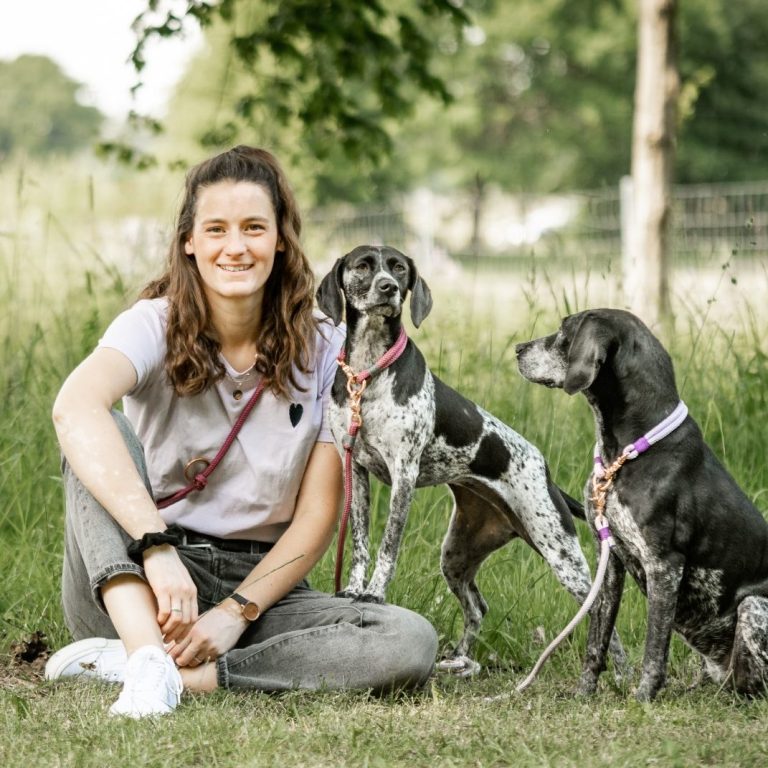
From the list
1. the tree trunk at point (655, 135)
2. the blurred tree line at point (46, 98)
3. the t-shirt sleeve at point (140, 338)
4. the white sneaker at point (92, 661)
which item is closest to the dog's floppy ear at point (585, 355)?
the t-shirt sleeve at point (140, 338)

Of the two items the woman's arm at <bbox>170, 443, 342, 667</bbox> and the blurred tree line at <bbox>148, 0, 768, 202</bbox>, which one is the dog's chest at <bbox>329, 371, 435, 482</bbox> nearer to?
the woman's arm at <bbox>170, 443, 342, 667</bbox>

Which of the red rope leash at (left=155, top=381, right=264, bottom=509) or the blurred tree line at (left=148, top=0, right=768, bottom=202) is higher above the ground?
the blurred tree line at (left=148, top=0, right=768, bottom=202)

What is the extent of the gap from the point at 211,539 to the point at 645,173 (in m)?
6.14

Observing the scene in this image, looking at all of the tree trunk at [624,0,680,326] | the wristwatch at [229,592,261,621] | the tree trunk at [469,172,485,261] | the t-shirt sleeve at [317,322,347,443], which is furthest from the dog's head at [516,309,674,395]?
the tree trunk at [624,0,680,326]

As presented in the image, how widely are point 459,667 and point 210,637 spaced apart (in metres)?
0.97

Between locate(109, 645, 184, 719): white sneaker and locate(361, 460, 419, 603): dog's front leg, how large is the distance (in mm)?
709

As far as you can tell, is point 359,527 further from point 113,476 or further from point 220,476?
point 113,476

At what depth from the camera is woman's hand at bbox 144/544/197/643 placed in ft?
11.2

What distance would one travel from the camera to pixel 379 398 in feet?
12.0

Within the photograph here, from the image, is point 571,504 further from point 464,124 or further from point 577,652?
point 464,124

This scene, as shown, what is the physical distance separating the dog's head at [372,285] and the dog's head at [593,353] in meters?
0.43

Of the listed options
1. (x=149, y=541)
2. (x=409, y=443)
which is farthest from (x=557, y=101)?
(x=149, y=541)

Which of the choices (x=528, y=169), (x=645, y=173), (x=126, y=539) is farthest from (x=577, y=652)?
(x=528, y=169)

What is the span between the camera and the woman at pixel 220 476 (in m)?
3.51
